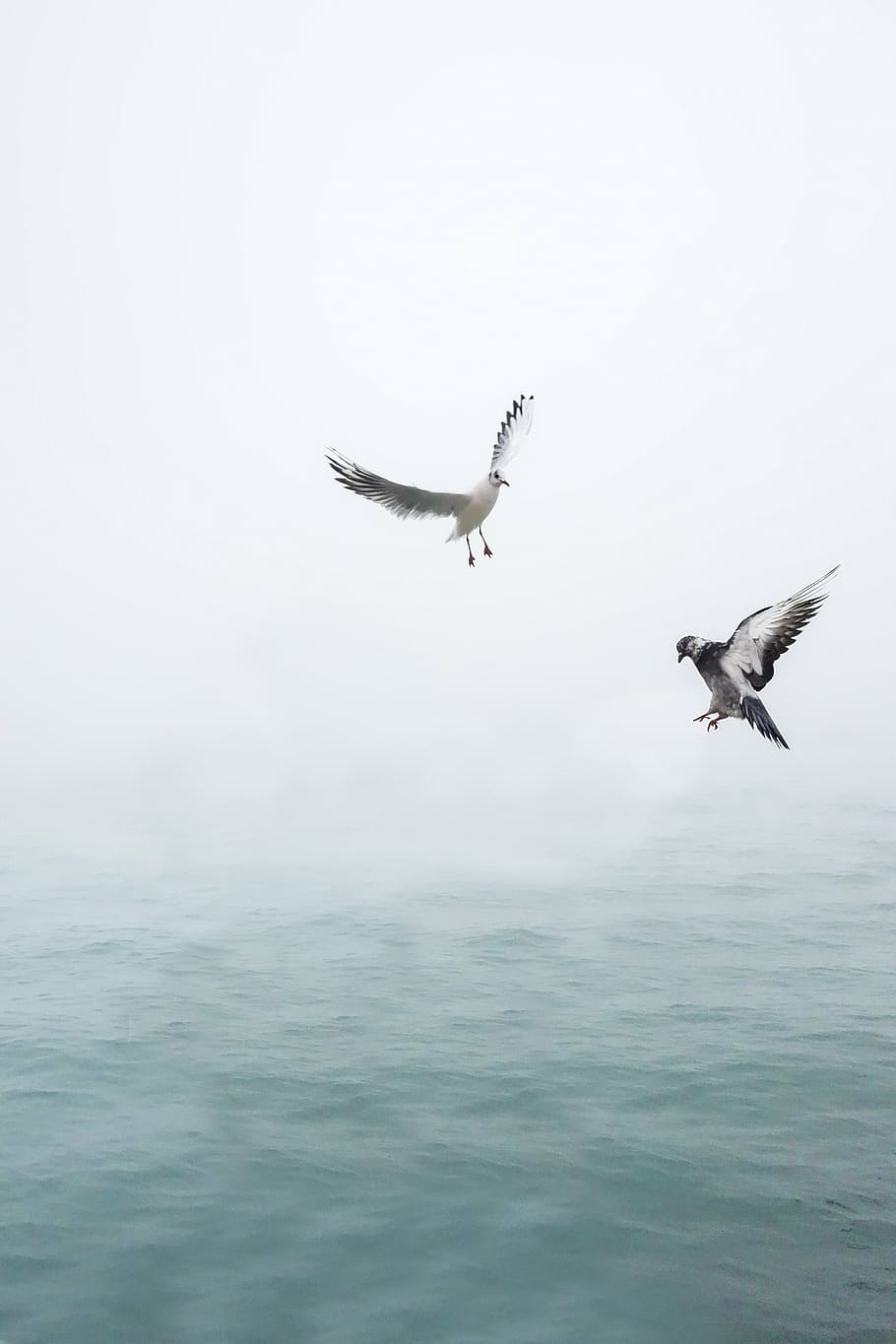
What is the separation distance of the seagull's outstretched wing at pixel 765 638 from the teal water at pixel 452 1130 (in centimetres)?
1743

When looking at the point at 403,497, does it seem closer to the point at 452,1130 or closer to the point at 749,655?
the point at 749,655

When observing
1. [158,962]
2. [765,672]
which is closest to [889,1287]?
[765,672]

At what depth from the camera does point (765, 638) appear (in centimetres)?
960

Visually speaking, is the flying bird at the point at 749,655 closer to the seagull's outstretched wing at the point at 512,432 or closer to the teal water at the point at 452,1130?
the seagull's outstretched wing at the point at 512,432

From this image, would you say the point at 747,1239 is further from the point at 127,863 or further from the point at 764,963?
the point at 127,863

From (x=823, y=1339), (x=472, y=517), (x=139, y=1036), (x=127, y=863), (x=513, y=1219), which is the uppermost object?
(x=127, y=863)

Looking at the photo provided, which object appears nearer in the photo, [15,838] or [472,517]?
[472,517]

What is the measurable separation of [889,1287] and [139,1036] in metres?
24.3

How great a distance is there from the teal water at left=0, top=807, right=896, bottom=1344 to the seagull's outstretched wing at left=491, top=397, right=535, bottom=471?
17414 mm

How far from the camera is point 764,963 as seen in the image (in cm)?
4481

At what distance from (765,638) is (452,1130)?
23.8 m

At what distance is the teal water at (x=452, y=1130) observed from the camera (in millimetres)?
22672

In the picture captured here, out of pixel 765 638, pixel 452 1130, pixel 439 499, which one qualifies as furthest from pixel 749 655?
pixel 452 1130

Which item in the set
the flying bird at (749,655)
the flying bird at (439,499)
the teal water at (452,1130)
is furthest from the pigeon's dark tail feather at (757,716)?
the teal water at (452,1130)
